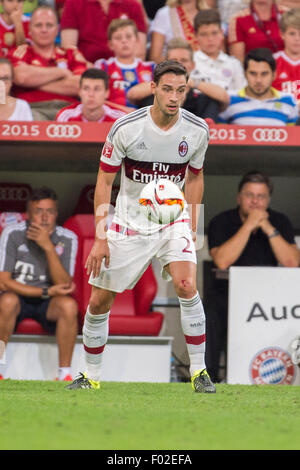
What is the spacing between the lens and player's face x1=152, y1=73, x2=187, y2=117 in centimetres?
525

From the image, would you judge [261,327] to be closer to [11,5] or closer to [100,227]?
[100,227]

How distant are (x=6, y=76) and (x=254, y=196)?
2461mm

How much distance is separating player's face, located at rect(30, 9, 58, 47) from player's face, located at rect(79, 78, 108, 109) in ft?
3.78

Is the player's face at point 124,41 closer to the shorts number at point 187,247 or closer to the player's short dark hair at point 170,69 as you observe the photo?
the player's short dark hair at point 170,69

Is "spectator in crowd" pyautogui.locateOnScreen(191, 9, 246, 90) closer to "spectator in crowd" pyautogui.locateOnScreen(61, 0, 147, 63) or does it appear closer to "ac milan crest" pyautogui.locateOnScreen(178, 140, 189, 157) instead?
"spectator in crowd" pyautogui.locateOnScreen(61, 0, 147, 63)

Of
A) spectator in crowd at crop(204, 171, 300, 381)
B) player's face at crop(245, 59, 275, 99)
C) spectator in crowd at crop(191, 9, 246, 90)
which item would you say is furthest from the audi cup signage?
spectator in crowd at crop(191, 9, 246, 90)

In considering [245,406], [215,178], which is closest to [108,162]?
[245,406]

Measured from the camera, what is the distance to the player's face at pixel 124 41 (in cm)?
859

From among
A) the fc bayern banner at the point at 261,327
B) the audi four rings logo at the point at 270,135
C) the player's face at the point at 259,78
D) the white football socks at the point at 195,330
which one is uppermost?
the player's face at the point at 259,78

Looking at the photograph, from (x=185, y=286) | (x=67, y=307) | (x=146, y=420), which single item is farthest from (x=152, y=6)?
(x=146, y=420)

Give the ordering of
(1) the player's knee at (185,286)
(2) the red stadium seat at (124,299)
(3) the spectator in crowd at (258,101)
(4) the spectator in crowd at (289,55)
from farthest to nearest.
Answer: (4) the spectator in crowd at (289,55), (3) the spectator in crowd at (258,101), (2) the red stadium seat at (124,299), (1) the player's knee at (185,286)

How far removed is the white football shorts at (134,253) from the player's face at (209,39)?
12.7 ft

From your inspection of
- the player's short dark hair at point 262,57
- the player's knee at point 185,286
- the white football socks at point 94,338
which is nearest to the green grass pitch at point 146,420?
the white football socks at point 94,338

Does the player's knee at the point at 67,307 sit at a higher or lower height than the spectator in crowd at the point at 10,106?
lower
